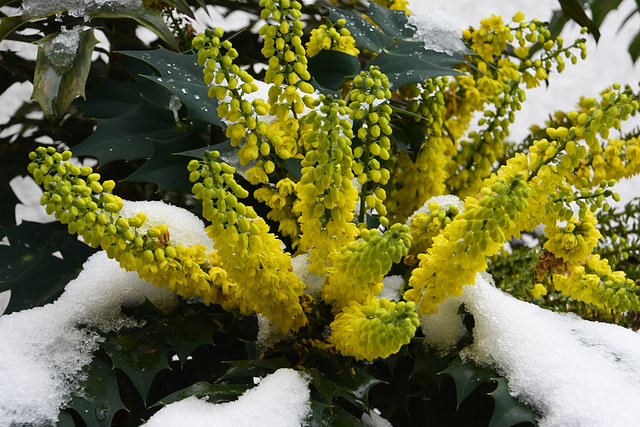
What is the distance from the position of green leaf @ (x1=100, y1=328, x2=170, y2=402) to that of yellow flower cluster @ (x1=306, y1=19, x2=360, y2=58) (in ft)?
0.74

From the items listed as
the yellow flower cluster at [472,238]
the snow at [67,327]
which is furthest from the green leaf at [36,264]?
the yellow flower cluster at [472,238]

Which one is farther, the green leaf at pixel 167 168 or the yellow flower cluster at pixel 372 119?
the green leaf at pixel 167 168

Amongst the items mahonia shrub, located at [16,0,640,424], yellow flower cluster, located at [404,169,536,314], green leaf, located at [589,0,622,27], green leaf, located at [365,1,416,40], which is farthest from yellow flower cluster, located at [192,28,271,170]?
green leaf, located at [589,0,622,27]

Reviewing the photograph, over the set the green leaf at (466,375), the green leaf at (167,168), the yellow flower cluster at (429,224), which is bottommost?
the green leaf at (167,168)

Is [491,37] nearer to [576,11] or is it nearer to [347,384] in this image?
[576,11]

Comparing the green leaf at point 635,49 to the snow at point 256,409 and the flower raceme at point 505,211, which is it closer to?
the flower raceme at point 505,211

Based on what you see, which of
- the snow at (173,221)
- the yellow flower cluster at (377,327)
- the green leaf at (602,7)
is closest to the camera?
the yellow flower cluster at (377,327)

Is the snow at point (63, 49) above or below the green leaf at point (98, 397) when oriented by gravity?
above

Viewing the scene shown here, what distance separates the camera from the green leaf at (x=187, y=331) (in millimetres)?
355

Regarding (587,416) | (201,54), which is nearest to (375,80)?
(201,54)

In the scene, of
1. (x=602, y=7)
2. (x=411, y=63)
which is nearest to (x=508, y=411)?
(x=411, y=63)

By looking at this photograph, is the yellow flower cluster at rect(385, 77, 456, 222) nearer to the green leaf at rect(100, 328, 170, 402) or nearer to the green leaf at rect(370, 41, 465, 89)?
the green leaf at rect(370, 41, 465, 89)

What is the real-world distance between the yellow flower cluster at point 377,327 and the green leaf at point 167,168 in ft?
0.57

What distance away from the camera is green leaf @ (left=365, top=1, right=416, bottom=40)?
1.68ft
